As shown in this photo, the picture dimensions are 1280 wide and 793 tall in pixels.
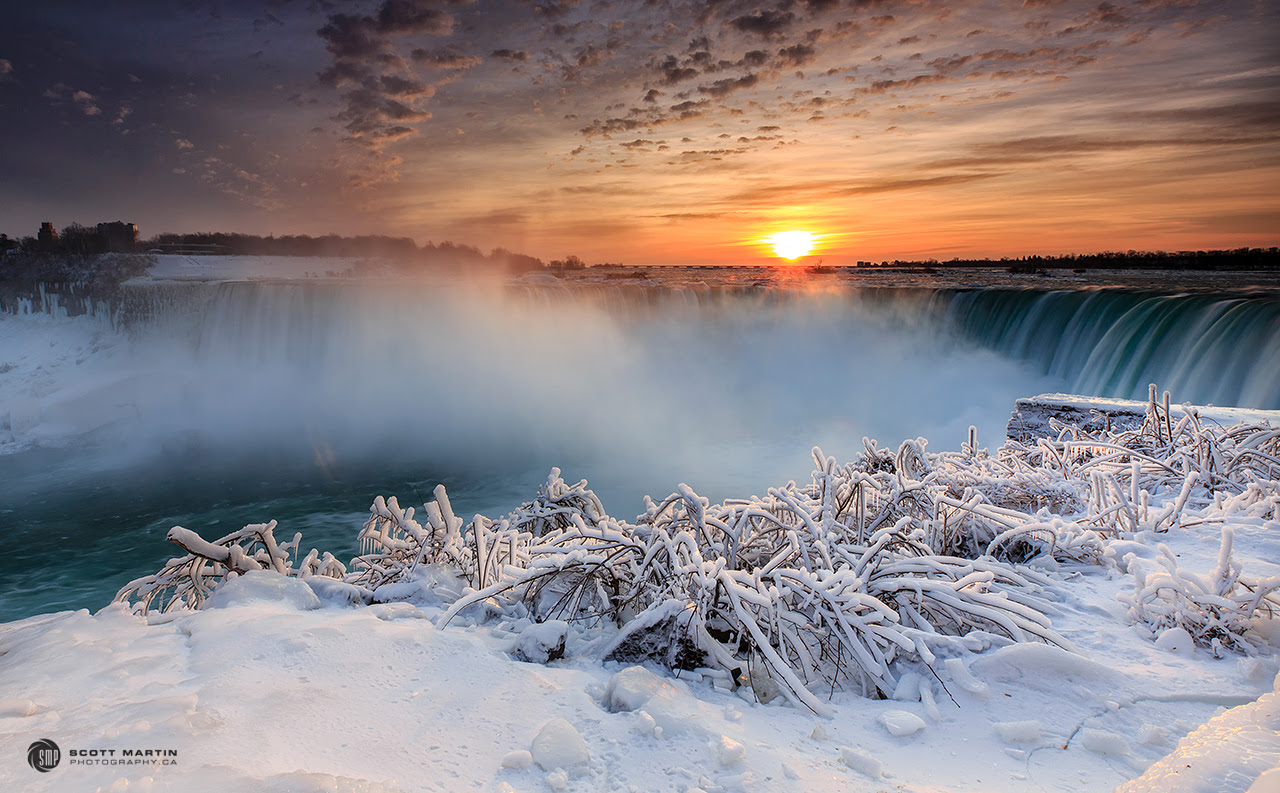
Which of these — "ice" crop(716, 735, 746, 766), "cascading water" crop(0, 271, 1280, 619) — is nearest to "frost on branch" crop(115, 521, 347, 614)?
"ice" crop(716, 735, 746, 766)

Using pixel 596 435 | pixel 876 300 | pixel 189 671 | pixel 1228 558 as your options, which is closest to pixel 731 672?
pixel 189 671

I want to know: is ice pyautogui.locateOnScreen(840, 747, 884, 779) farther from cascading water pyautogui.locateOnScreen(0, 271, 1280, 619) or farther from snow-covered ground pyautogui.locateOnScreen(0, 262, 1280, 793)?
cascading water pyautogui.locateOnScreen(0, 271, 1280, 619)

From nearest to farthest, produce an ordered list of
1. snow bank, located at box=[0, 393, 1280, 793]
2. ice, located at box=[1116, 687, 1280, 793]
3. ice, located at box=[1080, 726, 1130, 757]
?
1. ice, located at box=[1116, 687, 1280, 793]
2. snow bank, located at box=[0, 393, 1280, 793]
3. ice, located at box=[1080, 726, 1130, 757]

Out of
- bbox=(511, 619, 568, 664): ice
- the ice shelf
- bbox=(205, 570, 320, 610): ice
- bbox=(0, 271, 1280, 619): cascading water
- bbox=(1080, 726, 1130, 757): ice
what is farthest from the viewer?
bbox=(0, 271, 1280, 619): cascading water

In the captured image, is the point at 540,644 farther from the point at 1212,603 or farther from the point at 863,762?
the point at 1212,603

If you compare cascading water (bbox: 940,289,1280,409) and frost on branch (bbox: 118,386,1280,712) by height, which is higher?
cascading water (bbox: 940,289,1280,409)

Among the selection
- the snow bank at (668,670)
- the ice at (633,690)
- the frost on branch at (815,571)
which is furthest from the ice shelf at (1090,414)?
the ice at (633,690)

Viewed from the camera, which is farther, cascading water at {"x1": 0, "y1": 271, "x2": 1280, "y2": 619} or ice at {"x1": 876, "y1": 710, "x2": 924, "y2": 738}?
cascading water at {"x1": 0, "y1": 271, "x2": 1280, "y2": 619}

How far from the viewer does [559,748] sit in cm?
146

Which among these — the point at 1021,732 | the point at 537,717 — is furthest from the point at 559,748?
the point at 1021,732

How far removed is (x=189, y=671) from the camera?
176 cm

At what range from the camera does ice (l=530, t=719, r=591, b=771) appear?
1.44m

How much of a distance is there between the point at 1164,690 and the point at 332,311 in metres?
25.4

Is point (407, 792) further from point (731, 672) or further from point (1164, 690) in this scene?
point (1164, 690)
